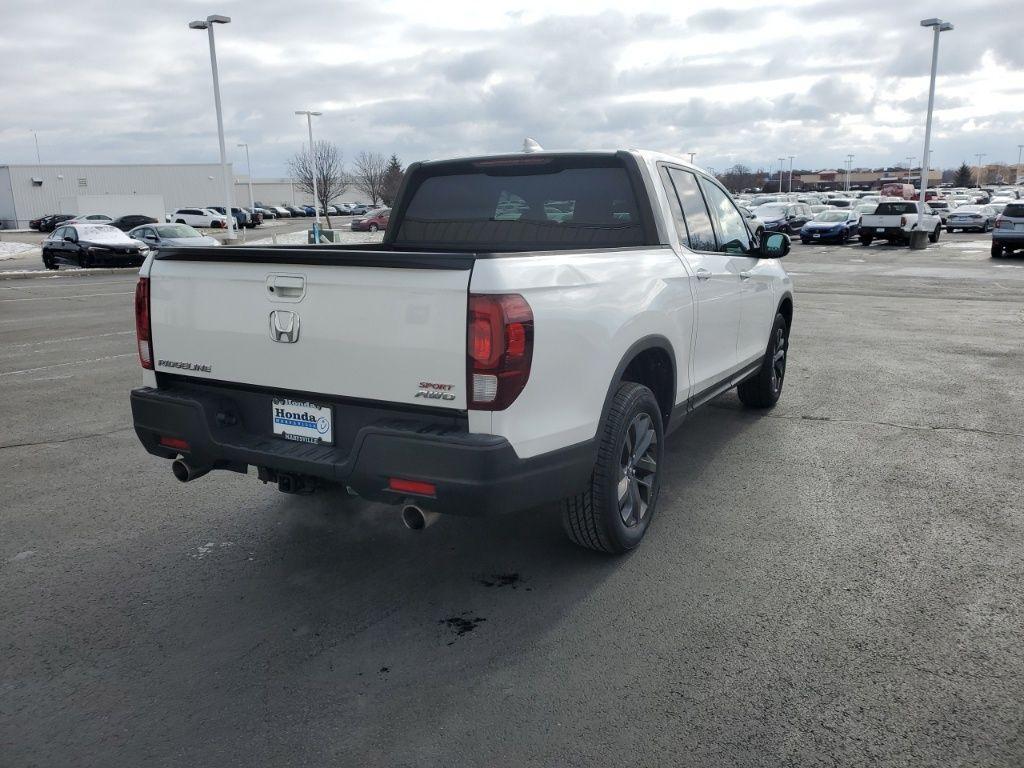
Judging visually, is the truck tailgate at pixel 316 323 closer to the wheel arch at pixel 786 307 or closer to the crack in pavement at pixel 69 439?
the crack in pavement at pixel 69 439

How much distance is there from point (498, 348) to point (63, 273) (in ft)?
83.9

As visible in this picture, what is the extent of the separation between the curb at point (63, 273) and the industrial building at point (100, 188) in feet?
151

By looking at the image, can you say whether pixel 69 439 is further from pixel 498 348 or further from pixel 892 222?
pixel 892 222

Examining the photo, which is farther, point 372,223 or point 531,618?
point 372,223

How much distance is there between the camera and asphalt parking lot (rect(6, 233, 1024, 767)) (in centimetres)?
284

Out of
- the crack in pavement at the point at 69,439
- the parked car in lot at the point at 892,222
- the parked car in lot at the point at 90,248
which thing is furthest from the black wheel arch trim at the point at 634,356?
the parked car in lot at the point at 892,222

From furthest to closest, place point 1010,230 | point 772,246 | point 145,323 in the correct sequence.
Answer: point 1010,230, point 772,246, point 145,323

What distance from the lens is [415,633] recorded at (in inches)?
139

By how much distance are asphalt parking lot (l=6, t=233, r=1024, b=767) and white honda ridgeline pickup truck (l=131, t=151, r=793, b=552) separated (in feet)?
1.71

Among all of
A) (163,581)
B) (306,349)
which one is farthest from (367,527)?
(306,349)

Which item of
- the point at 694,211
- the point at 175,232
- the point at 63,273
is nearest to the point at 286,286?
the point at 694,211

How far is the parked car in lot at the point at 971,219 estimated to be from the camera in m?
41.8

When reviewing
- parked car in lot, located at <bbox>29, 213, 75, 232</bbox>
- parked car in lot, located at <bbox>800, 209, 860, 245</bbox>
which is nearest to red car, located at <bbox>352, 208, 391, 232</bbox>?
parked car in lot, located at <bbox>29, 213, 75, 232</bbox>

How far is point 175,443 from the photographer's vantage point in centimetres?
400
